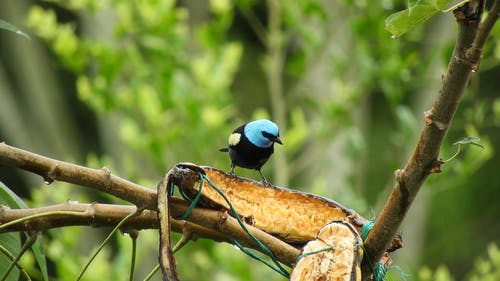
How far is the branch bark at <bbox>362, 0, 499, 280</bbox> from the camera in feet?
3.35

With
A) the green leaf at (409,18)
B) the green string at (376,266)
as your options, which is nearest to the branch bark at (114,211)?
the green string at (376,266)

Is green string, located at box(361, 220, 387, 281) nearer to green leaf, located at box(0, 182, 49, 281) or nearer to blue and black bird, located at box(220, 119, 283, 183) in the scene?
green leaf, located at box(0, 182, 49, 281)

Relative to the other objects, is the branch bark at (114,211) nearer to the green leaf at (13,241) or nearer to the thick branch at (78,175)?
the thick branch at (78,175)

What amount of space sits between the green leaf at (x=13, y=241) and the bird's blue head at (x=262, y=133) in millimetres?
973

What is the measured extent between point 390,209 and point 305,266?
170mm

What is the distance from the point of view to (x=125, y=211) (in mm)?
1323

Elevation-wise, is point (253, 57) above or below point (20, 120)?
above

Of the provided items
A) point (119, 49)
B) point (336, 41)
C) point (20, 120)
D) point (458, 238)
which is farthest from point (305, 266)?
point (458, 238)

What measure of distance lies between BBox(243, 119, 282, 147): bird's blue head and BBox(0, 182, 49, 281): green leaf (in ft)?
3.19

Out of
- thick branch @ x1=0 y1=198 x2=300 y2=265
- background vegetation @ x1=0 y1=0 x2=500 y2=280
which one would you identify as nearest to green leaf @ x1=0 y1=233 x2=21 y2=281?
thick branch @ x1=0 y1=198 x2=300 y2=265

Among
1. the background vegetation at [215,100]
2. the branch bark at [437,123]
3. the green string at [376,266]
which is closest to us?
the branch bark at [437,123]

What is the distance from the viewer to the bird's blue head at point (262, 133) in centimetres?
244

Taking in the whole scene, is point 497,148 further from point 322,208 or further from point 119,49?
point 322,208

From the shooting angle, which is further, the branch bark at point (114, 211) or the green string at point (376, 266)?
the green string at point (376, 266)
